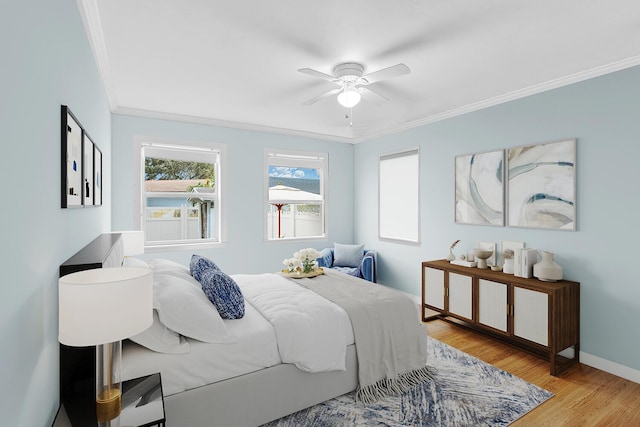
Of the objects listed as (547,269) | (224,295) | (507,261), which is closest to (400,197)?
(507,261)

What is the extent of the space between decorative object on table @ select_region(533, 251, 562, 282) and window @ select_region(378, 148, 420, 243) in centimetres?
171

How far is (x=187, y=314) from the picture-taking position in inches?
76.2

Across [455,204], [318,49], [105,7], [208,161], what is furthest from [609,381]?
[208,161]

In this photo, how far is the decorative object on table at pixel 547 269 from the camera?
2.94 m

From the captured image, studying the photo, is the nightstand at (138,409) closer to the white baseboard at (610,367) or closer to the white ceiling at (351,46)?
the white ceiling at (351,46)

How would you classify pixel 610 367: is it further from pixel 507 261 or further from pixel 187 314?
pixel 187 314

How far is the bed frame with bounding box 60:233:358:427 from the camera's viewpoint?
1.43 metres

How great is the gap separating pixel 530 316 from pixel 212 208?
396cm

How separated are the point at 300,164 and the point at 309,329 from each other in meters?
3.53

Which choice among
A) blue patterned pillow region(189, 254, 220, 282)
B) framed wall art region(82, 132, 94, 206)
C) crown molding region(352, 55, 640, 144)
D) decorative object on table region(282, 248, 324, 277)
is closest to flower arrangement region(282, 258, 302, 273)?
decorative object on table region(282, 248, 324, 277)

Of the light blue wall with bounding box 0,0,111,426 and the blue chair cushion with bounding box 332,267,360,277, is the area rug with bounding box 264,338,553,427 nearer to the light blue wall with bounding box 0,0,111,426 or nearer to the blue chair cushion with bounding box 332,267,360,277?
the light blue wall with bounding box 0,0,111,426

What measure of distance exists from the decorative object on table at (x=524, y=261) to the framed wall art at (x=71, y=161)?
3.51 metres

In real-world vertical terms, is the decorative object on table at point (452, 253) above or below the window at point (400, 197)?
below

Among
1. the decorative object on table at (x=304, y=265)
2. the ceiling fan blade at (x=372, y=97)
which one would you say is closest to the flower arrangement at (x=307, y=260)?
the decorative object on table at (x=304, y=265)
